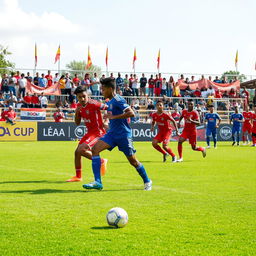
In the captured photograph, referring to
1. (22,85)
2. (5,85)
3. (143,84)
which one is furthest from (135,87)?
(5,85)

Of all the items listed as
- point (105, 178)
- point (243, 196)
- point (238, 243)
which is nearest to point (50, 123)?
point (105, 178)

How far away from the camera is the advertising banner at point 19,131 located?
35.1 meters

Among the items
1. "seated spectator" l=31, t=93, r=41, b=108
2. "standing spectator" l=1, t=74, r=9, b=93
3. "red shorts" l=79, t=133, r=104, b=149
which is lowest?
"red shorts" l=79, t=133, r=104, b=149

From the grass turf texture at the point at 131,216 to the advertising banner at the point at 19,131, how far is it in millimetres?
22150

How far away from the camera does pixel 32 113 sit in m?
36.1

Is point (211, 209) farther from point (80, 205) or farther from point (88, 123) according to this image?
point (88, 123)

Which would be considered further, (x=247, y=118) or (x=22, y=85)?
(x=22, y=85)

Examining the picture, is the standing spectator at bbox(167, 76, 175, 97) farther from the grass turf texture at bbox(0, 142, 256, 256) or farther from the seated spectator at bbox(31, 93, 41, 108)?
the grass turf texture at bbox(0, 142, 256, 256)

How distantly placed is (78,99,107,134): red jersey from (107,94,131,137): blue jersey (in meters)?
1.41

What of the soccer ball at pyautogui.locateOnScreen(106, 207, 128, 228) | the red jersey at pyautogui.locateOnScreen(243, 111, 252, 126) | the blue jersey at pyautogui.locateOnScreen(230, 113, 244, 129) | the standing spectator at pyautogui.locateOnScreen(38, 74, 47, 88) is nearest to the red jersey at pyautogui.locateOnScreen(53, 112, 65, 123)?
the standing spectator at pyautogui.locateOnScreen(38, 74, 47, 88)

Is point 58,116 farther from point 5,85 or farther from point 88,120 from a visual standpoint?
point 88,120

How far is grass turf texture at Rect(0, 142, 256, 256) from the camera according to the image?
5.79m

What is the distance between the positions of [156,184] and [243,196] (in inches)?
96.0

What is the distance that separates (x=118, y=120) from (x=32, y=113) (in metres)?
26.5
